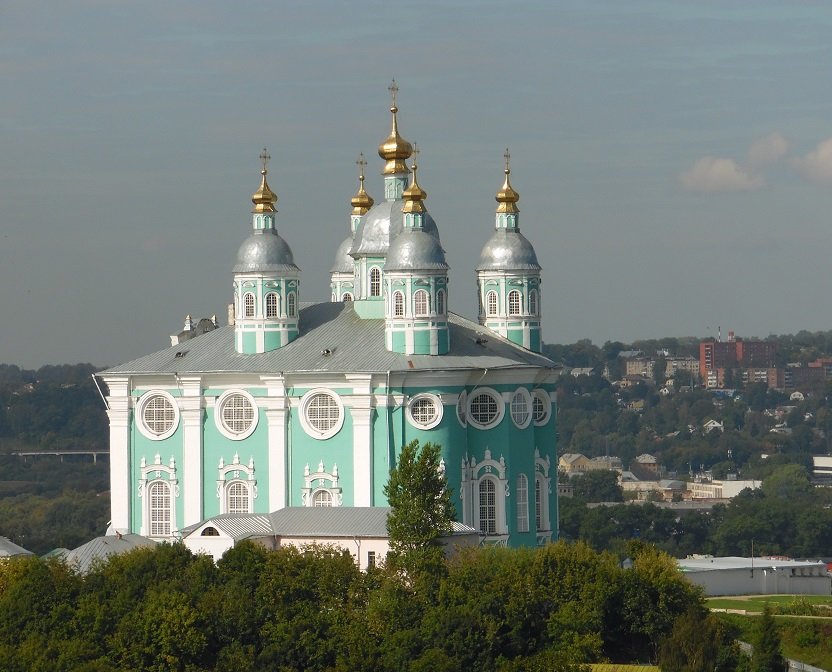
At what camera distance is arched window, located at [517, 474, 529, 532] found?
53125mm

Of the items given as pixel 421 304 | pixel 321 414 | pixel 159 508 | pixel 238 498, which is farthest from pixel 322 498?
pixel 421 304

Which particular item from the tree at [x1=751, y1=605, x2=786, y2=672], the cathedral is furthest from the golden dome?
→ the tree at [x1=751, y1=605, x2=786, y2=672]

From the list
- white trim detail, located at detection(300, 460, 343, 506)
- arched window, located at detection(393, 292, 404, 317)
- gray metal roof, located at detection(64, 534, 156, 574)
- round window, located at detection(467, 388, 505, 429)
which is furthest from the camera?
Answer: round window, located at detection(467, 388, 505, 429)

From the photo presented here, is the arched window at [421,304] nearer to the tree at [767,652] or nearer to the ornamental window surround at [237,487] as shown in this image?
the ornamental window surround at [237,487]

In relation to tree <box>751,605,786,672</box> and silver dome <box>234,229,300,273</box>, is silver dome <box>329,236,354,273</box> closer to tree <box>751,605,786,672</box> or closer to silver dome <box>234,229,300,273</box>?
silver dome <box>234,229,300,273</box>

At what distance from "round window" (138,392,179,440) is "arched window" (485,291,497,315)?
7641 mm

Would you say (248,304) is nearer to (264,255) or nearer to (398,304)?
(264,255)

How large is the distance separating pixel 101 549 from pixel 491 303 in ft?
38.0

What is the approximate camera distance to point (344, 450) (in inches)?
A: 2053

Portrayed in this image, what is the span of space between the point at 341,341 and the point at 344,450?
105 inches

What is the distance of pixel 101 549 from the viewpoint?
50.1 meters

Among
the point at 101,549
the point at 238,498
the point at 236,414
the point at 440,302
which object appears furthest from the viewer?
the point at 236,414

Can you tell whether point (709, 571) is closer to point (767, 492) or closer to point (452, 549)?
point (452, 549)

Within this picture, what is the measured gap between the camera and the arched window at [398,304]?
52.2 m
